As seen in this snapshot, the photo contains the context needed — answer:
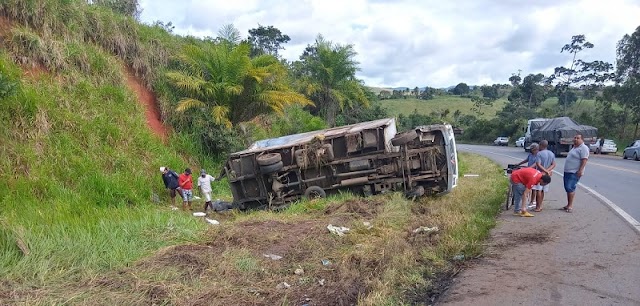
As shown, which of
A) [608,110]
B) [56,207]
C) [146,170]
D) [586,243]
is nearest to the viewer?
[586,243]

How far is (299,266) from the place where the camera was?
5965 millimetres

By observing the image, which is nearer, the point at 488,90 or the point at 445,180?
the point at 445,180

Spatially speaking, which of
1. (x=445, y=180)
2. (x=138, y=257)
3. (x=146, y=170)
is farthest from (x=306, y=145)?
(x=138, y=257)

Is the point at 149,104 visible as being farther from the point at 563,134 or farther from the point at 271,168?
the point at 563,134

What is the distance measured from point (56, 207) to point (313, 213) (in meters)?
4.57

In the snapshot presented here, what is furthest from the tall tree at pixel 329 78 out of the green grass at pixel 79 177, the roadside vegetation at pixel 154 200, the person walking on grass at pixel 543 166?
the person walking on grass at pixel 543 166

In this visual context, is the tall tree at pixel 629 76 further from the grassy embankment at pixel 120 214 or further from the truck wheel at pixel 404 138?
the truck wheel at pixel 404 138

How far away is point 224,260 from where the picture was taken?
589cm

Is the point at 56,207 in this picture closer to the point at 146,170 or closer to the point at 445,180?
the point at 146,170

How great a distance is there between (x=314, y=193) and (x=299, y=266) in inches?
193

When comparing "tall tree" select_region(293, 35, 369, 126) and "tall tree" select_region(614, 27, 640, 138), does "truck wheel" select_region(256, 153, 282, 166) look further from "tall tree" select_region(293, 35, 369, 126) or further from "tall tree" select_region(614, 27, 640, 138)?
"tall tree" select_region(614, 27, 640, 138)

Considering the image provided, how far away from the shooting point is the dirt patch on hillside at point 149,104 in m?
14.7

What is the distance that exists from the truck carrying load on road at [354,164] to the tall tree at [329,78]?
17.0 m

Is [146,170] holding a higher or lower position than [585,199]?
higher
